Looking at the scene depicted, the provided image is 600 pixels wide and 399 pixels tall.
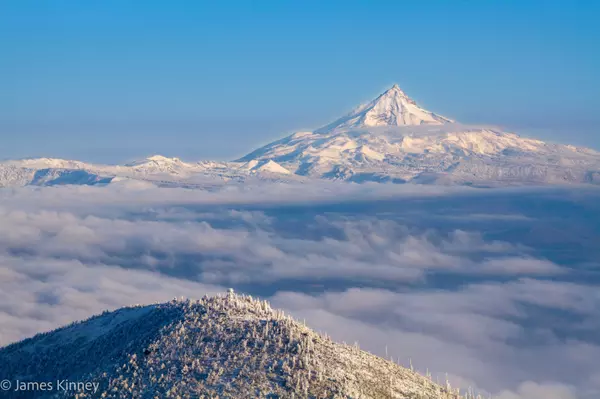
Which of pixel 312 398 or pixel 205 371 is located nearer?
pixel 312 398

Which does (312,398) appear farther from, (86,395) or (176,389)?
(86,395)

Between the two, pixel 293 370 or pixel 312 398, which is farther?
pixel 293 370

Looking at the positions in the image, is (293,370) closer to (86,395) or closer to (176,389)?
(176,389)

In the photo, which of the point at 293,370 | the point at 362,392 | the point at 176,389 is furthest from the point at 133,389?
the point at 362,392

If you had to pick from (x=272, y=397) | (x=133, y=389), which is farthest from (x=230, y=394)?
(x=133, y=389)

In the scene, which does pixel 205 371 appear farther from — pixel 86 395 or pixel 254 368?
pixel 86 395

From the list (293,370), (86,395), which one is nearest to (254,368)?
(293,370)
